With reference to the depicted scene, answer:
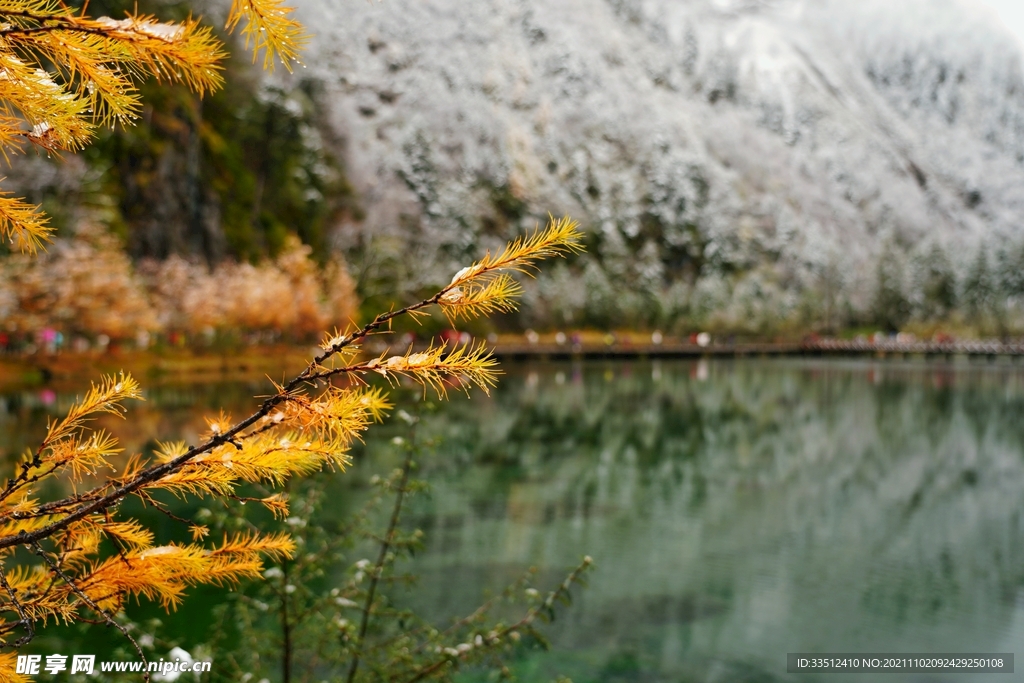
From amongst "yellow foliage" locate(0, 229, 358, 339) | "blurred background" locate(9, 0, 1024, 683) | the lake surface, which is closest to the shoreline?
"blurred background" locate(9, 0, 1024, 683)

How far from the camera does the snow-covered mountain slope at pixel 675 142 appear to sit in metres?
95.6

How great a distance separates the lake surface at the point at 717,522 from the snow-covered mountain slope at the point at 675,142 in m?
55.9

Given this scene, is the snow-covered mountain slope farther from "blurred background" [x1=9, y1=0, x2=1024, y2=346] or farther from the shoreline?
the shoreline

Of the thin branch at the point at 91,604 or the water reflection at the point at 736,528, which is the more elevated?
the thin branch at the point at 91,604

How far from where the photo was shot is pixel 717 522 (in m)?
17.9

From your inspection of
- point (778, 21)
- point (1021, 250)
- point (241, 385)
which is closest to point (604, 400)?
point (241, 385)

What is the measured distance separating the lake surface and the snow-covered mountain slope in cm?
5586

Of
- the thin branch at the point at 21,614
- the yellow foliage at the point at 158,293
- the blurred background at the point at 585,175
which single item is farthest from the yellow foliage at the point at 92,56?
the blurred background at the point at 585,175

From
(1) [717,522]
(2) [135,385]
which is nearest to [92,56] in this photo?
(2) [135,385]

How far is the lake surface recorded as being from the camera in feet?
38.9

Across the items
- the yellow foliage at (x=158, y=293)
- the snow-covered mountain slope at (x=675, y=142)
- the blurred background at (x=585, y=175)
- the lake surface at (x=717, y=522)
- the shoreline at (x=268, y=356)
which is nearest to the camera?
the lake surface at (x=717, y=522)

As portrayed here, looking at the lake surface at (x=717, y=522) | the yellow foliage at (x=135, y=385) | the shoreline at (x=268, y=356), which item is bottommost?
the shoreline at (x=268, y=356)

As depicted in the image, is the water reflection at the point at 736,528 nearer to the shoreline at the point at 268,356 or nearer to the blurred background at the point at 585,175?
the shoreline at the point at 268,356

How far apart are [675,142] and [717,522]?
11299 centimetres
